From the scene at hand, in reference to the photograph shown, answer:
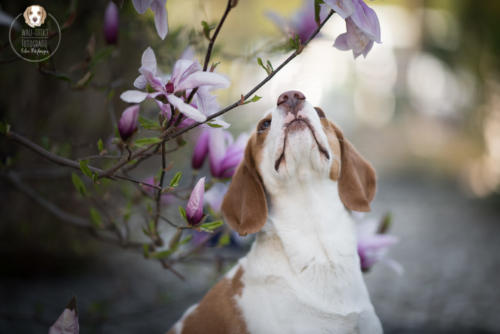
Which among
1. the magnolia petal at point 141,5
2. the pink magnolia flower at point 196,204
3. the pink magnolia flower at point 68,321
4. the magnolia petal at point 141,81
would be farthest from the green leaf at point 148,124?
the pink magnolia flower at point 68,321

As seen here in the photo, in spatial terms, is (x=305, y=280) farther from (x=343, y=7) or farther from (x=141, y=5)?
(x=141, y=5)

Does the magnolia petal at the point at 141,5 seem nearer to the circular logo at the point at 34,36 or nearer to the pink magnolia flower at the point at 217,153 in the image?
the circular logo at the point at 34,36

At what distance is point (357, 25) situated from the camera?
1.45 m

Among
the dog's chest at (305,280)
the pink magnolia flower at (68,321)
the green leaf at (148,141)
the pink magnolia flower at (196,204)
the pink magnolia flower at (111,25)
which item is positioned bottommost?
the pink magnolia flower at (68,321)

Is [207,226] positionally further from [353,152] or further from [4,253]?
[4,253]

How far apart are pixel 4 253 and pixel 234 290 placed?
308cm

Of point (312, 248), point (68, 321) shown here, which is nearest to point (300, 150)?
point (312, 248)

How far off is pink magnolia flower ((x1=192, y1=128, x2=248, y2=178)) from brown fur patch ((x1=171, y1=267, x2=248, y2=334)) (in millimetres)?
528

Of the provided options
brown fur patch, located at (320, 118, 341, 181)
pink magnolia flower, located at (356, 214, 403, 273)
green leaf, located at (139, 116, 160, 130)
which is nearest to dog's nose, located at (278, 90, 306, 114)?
brown fur patch, located at (320, 118, 341, 181)

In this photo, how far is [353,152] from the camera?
222 cm

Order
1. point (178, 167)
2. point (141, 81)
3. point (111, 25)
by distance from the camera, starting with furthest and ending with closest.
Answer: point (178, 167) < point (111, 25) < point (141, 81)

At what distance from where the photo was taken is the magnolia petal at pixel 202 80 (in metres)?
1.39

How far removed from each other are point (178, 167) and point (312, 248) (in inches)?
94.6

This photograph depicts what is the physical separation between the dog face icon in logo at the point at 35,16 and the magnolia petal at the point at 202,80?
3.42ft
